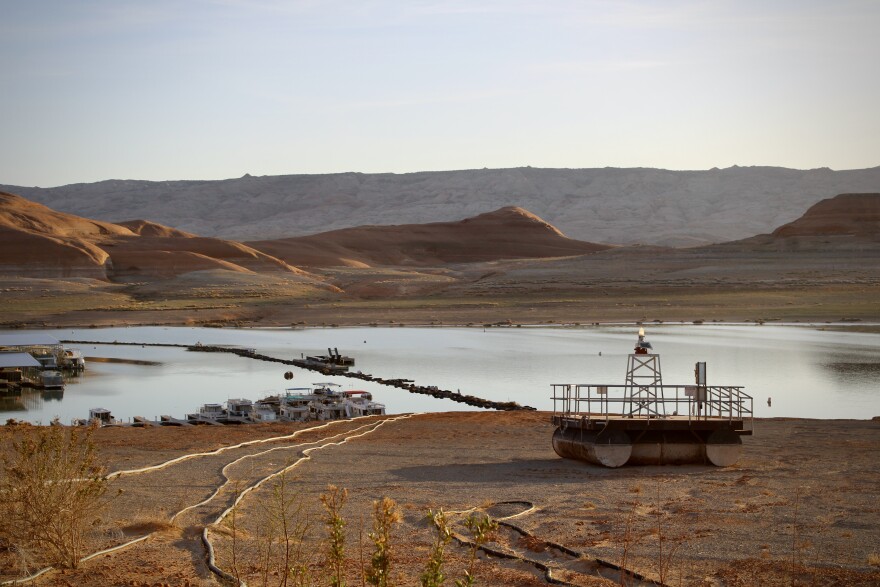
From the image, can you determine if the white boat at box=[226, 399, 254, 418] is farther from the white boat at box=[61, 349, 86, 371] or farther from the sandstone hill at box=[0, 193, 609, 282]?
the sandstone hill at box=[0, 193, 609, 282]

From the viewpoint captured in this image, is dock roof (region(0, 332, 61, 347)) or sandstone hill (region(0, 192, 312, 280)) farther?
sandstone hill (region(0, 192, 312, 280))

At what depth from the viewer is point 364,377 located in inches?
1572

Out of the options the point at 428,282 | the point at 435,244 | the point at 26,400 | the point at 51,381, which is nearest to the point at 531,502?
the point at 26,400

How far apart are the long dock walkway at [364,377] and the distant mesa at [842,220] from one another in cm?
7257

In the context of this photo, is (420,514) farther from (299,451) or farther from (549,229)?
(549,229)

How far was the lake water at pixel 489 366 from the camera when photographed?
32.8 metres

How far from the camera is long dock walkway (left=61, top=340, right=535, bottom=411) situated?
101 ft

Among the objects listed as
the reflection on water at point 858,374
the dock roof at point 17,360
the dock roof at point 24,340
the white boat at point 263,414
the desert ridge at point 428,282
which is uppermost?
the desert ridge at point 428,282

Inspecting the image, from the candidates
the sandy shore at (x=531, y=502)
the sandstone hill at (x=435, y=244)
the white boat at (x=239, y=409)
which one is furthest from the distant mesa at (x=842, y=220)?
the sandy shore at (x=531, y=502)

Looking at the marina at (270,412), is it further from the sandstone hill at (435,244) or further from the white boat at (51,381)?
the sandstone hill at (435,244)

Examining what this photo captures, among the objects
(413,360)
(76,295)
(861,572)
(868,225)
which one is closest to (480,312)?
(413,360)

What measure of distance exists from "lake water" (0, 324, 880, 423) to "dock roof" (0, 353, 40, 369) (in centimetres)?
215

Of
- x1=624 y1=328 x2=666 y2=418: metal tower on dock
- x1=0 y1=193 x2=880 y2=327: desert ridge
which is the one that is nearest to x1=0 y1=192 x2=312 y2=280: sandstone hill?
x1=0 y1=193 x2=880 y2=327: desert ridge

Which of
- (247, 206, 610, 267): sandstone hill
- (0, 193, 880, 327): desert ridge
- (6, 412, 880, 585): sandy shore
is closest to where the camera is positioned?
(6, 412, 880, 585): sandy shore
